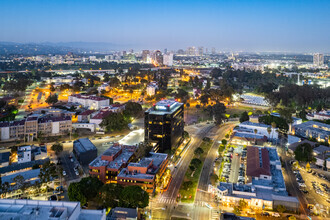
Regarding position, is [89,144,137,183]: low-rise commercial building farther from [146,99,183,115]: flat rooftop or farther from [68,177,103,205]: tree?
[146,99,183,115]: flat rooftop

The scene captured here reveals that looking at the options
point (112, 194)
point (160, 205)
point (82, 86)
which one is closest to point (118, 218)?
point (112, 194)

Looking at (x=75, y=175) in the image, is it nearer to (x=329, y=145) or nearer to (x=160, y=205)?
(x=160, y=205)

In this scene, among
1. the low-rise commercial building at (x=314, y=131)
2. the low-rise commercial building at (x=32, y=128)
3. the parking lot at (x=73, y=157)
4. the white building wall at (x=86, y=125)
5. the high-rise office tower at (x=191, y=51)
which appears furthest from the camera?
the high-rise office tower at (x=191, y=51)

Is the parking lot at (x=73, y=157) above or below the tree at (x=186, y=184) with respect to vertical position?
above

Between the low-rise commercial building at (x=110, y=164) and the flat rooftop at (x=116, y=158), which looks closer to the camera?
the low-rise commercial building at (x=110, y=164)

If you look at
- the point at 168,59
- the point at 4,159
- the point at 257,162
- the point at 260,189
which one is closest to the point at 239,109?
the point at 257,162

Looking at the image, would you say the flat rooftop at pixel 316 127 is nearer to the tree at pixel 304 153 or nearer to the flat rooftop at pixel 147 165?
the tree at pixel 304 153

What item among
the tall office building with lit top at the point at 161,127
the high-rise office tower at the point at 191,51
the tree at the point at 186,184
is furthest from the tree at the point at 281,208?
the high-rise office tower at the point at 191,51
